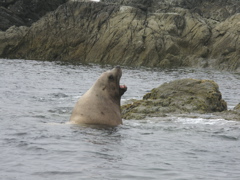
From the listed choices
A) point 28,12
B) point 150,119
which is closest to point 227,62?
point 28,12

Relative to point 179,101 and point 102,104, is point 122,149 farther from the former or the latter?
point 179,101

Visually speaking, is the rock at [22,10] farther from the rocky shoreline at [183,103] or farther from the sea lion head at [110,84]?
the sea lion head at [110,84]

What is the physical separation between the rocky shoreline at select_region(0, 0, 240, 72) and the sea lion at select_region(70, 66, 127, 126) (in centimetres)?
4073

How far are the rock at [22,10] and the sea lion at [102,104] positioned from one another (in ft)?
183

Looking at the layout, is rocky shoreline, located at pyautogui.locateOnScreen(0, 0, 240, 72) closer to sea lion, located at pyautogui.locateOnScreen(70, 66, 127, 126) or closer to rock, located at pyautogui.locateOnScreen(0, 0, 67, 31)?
rock, located at pyautogui.locateOnScreen(0, 0, 67, 31)

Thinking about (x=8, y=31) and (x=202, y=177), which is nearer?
(x=202, y=177)

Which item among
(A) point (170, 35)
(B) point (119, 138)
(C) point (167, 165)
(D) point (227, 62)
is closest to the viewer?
(C) point (167, 165)

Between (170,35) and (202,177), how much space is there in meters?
49.8

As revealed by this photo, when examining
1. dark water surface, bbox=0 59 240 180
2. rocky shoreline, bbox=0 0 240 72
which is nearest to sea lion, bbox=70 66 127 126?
dark water surface, bbox=0 59 240 180

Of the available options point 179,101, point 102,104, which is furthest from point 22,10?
point 102,104

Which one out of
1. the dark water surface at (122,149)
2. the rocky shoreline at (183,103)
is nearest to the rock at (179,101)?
the rocky shoreline at (183,103)

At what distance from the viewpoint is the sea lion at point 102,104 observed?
35.0ft

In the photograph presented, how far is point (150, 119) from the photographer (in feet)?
42.0

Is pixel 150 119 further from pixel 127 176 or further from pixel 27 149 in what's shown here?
pixel 127 176
